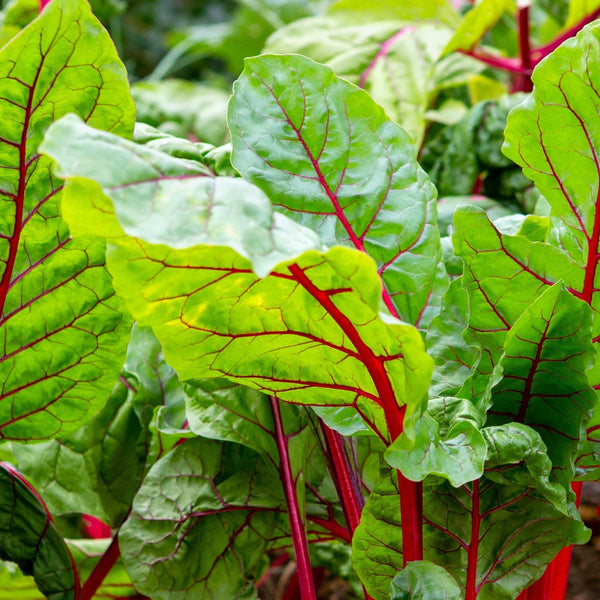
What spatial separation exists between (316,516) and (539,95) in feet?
1.53

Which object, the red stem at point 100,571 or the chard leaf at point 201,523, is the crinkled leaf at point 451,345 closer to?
the chard leaf at point 201,523

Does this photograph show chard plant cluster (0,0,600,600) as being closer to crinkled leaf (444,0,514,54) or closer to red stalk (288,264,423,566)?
red stalk (288,264,423,566)

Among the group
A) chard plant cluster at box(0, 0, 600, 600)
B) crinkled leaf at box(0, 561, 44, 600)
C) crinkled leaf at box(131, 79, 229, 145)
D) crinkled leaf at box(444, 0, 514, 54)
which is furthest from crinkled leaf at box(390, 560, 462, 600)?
crinkled leaf at box(131, 79, 229, 145)

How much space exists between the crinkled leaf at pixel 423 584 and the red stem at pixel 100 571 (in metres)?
0.34

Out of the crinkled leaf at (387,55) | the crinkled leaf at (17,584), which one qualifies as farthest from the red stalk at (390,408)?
the crinkled leaf at (387,55)

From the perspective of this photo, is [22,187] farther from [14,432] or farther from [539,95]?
[539,95]

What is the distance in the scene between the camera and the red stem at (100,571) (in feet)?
2.49

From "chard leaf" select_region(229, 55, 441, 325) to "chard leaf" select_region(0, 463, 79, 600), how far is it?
1.21 ft

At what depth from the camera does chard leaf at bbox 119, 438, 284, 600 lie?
0.72 metres

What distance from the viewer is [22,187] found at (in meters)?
0.58

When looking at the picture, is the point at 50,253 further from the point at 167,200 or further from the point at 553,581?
the point at 553,581

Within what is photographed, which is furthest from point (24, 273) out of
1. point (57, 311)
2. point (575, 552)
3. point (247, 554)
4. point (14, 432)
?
point (575, 552)

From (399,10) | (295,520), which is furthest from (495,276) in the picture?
(399,10)

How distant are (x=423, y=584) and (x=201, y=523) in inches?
10.6
